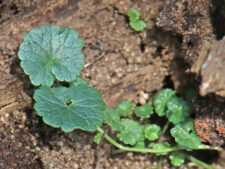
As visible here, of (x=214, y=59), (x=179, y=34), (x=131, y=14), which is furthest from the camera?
(x=131, y=14)

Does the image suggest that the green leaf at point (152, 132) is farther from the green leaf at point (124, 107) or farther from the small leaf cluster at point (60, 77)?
the small leaf cluster at point (60, 77)

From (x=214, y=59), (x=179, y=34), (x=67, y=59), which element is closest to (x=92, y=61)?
(x=67, y=59)

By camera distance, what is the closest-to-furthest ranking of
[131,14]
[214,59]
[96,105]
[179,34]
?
1. [214,59]
2. [96,105]
3. [179,34]
4. [131,14]

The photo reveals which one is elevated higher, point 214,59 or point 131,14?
point 214,59

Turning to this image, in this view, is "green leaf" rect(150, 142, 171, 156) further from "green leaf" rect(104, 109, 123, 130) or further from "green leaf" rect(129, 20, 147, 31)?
"green leaf" rect(129, 20, 147, 31)

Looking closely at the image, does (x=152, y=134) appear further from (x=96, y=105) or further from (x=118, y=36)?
(x=118, y=36)

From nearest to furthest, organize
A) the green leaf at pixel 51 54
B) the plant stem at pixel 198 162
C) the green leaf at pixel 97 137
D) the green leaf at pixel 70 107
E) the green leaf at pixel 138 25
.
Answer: the green leaf at pixel 70 107, the green leaf at pixel 51 54, the green leaf at pixel 97 137, the plant stem at pixel 198 162, the green leaf at pixel 138 25

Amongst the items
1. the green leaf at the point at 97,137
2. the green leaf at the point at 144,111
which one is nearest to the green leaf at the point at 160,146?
the green leaf at the point at 144,111
